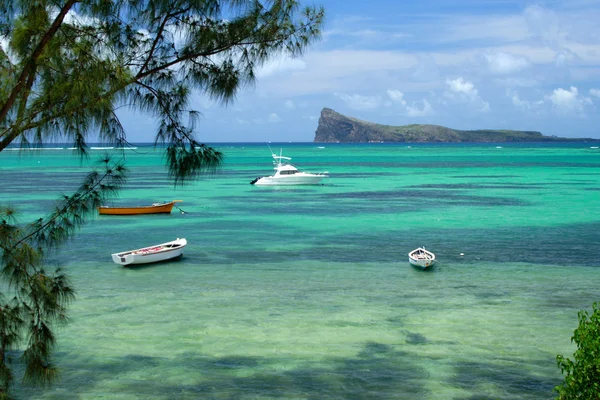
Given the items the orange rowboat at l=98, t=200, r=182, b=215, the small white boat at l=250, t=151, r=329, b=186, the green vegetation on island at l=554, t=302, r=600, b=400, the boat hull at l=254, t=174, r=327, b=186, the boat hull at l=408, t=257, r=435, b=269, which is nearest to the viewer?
the green vegetation on island at l=554, t=302, r=600, b=400

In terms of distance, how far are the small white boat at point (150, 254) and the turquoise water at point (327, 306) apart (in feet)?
1.57

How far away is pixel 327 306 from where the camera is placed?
1459cm

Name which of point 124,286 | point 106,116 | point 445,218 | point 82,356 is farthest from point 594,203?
point 106,116

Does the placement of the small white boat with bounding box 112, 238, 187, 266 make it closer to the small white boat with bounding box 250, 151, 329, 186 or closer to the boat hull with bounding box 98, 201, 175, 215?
the boat hull with bounding box 98, 201, 175, 215

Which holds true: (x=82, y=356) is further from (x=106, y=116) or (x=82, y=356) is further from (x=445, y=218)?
(x=445, y=218)

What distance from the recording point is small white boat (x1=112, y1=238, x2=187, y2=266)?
18.9 m

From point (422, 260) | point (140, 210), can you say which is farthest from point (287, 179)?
point (422, 260)

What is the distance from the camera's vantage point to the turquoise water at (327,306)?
10367 mm

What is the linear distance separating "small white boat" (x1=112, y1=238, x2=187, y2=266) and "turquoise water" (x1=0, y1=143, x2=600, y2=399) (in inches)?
18.8

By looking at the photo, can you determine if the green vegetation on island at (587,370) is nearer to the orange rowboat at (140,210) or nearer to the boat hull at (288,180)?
the orange rowboat at (140,210)

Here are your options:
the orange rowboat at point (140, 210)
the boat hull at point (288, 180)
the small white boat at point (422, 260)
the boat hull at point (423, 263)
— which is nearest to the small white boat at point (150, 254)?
the small white boat at point (422, 260)

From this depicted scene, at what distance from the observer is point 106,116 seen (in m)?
6.71

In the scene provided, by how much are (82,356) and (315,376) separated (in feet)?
14.0

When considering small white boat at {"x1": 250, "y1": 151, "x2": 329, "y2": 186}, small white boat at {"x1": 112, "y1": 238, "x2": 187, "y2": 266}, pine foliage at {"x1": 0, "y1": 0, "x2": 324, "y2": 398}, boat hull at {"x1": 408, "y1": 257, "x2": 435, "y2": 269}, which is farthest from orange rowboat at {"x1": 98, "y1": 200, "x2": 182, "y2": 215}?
pine foliage at {"x1": 0, "y1": 0, "x2": 324, "y2": 398}
